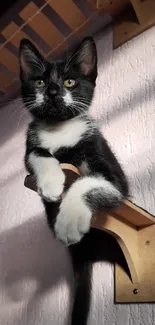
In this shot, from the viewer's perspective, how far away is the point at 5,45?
1.29 m

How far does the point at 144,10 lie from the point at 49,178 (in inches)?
32.6

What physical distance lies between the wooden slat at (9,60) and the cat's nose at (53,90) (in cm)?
62

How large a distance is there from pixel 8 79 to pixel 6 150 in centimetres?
33

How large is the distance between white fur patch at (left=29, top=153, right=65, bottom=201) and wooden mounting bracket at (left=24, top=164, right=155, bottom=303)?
58 millimetres

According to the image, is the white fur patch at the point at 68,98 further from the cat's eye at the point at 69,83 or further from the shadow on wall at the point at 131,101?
the shadow on wall at the point at 131,101

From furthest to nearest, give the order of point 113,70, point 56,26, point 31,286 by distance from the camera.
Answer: point 56,26, point 113,70, point 31,286

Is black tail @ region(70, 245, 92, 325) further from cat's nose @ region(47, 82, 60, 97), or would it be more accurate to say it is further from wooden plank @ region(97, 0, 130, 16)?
wooden plank @ region(97, 0, 130, 16)

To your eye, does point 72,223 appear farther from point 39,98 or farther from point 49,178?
point 39,98

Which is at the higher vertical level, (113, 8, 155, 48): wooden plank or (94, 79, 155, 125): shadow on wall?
(113, 8, 155, 48): wooden plank

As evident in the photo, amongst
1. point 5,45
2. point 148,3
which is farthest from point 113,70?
point 5,45

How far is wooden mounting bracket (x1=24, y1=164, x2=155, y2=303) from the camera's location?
0.75 metres

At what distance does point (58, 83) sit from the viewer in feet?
2.71

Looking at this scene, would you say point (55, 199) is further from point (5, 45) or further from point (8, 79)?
point (8, 79)

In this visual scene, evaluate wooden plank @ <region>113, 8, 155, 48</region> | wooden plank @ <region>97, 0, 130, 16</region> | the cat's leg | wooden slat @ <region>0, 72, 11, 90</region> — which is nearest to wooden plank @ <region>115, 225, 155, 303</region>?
the cat's leg
